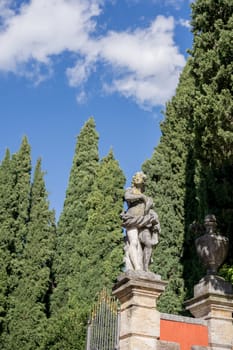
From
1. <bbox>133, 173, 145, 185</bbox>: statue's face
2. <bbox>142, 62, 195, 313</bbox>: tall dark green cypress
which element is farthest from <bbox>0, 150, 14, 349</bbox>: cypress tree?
<bbox>133, 173, 145, 185</bbox>: statue's face

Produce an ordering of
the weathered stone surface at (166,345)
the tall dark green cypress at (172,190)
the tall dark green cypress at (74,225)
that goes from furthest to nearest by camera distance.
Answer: the tall dark green cypress at (74,225) < the tall dark green cypress at (172,190) < the weathered stone surface at (166,345)

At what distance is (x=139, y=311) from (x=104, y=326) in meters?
1.17

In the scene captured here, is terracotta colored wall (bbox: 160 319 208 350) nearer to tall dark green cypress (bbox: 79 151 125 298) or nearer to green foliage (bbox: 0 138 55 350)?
tall dark green cypress (bbox: 79 151 125 298)

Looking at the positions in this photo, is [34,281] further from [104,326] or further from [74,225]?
[104,326]

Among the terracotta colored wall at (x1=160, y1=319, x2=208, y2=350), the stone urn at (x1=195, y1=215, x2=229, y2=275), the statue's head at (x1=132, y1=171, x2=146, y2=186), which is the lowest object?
the terracotta colored wall at (x1=160, y1=319, x2=208, y2=350)

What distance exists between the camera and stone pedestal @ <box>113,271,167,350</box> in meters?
7.04

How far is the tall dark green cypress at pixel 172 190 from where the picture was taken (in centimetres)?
1543

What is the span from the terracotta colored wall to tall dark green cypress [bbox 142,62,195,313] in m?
7.28

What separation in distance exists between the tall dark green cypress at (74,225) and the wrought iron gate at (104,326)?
834cm

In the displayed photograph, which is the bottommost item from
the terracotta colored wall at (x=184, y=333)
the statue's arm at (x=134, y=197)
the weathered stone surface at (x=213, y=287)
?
the terracotta colored wall at (x=184, y=333)

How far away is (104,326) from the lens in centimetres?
809

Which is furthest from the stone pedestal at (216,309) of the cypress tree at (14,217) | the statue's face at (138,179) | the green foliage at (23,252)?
the cypress tree at (14,217)

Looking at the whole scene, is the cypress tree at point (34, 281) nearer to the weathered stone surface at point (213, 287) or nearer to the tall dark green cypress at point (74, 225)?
the tall dark green cypress at point (74, 225)

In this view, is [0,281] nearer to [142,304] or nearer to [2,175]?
[2,175]
